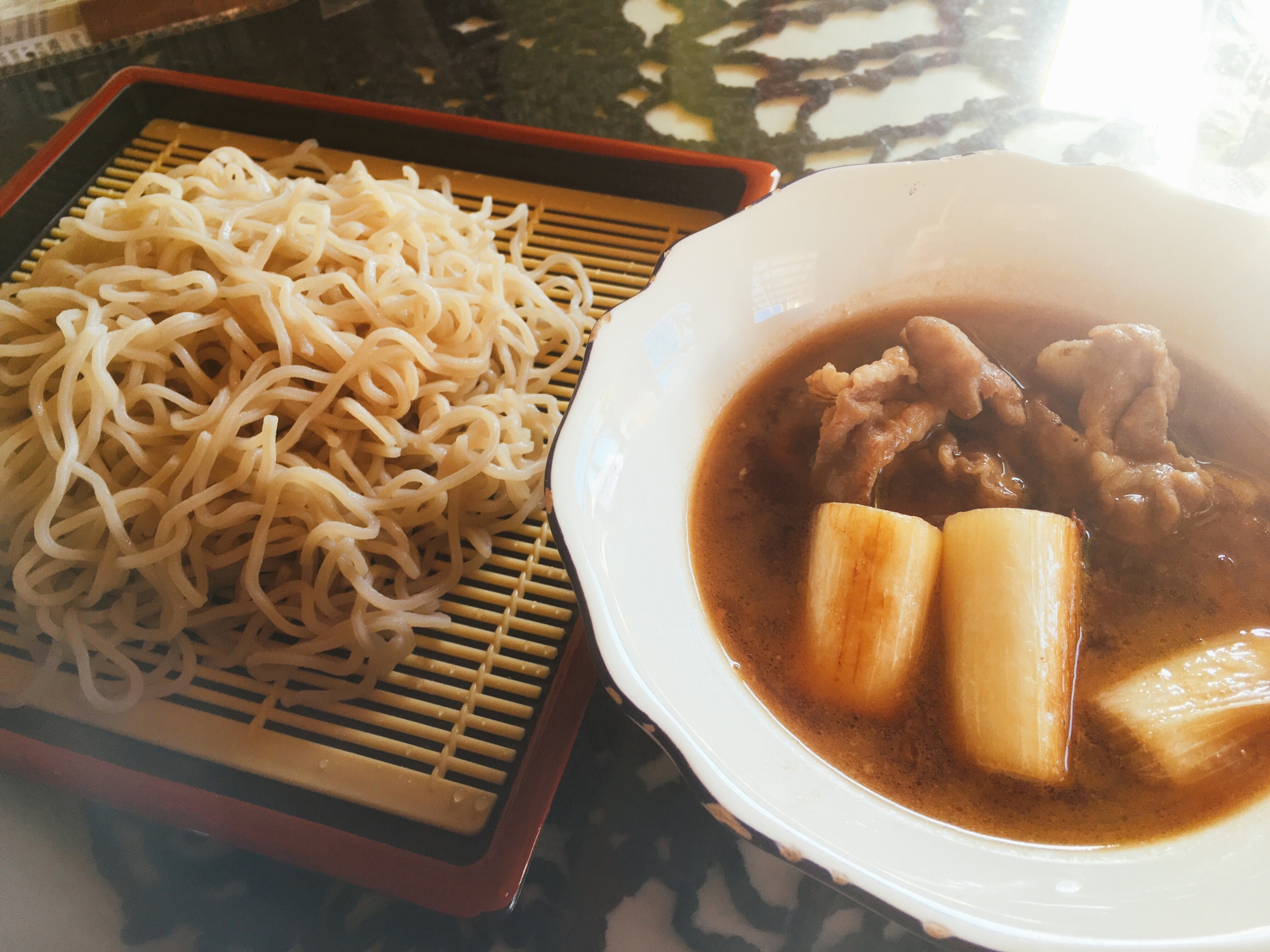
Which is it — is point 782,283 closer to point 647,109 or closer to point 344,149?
point 647,109

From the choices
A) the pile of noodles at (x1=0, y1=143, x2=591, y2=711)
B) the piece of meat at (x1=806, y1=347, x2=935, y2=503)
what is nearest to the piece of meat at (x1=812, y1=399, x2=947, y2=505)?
the piece of meat at (x1=806, y1=347, x2=935, y2=503)

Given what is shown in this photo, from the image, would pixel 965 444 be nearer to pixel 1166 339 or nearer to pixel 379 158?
pixel 1166 339

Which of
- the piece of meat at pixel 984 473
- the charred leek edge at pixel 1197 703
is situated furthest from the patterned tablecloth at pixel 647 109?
the piece of meat at pixel 984 473

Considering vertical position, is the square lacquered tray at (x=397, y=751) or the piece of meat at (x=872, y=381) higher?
the piece of meat at (x=872, y=381)

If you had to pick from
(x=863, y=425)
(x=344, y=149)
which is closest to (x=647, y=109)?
(x=344, y=149)

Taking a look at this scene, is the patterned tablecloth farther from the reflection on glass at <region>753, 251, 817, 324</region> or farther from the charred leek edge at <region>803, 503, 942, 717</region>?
the reflection on glass at <region>753, 251, 817, 324</region>

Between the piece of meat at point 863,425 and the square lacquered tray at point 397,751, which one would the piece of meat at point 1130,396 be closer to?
the piece of meat at point 863,425

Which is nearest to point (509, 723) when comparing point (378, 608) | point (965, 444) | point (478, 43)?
point (378, 608)
